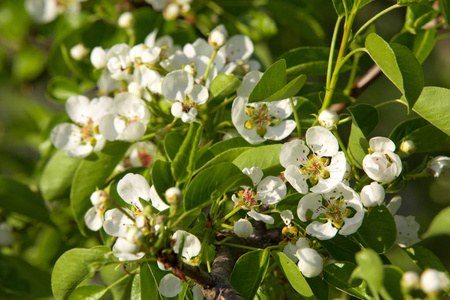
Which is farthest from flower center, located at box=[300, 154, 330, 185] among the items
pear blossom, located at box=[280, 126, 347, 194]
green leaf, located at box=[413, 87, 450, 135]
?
green leaf, located at box=[413, 87, 450, 135]

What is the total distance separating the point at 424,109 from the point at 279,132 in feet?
1.56

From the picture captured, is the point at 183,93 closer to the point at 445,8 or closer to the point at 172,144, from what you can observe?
the point at 172,144

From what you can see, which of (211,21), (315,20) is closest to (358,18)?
(315,20)

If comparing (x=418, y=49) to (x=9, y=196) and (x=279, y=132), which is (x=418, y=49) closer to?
(x=279, y=132)

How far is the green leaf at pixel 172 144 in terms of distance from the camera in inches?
62.4

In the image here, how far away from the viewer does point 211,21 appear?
2.64 m

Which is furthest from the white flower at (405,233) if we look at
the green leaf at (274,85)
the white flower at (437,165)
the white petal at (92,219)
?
the white petal at (92,219)

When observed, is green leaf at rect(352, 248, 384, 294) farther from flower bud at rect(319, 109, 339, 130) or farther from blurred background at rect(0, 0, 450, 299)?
blurred background at rect(0, 0, 450, 299)

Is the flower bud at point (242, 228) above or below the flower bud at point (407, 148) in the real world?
below

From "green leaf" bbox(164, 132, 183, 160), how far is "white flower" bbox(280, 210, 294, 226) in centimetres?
39

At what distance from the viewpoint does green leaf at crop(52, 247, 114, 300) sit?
5.00 ft

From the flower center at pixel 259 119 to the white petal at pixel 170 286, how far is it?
56cm

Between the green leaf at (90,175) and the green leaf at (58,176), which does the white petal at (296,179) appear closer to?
the green leaf at (90,175)

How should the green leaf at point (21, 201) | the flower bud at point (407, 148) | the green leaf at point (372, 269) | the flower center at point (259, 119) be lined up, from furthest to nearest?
the green leaf at point (21, 201)
the flower center at point (259, 119)
the flower bud at point (407, 148)
the green leaf at point (372, 269)
